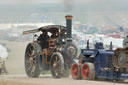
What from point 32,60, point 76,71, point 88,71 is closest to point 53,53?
point 32,60

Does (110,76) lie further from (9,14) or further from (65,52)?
(9,14)

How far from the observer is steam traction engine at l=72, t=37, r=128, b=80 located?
2293 cm

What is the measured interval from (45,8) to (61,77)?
4048cm

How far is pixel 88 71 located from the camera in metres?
25.1

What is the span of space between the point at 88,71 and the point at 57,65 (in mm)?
3065

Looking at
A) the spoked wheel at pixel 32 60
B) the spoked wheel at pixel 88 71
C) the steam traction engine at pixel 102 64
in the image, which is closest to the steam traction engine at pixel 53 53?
the spoked wheel at pixel 32 60

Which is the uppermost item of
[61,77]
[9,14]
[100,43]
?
[9,14]

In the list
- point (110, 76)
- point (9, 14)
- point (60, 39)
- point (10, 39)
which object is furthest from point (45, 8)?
point (110, 76)

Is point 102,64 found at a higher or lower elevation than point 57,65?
higher

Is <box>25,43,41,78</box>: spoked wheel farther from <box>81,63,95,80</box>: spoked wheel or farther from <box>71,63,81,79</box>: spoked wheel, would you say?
<box>81,63,95,80</box>: spoked wheel

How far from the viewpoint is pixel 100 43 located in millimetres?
25547

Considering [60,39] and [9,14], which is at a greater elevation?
[9,14]

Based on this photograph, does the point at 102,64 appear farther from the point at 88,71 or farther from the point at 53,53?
the point at 53,53

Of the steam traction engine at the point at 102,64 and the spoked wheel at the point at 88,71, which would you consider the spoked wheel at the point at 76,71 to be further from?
the spoked wheel at the point at 88,71
